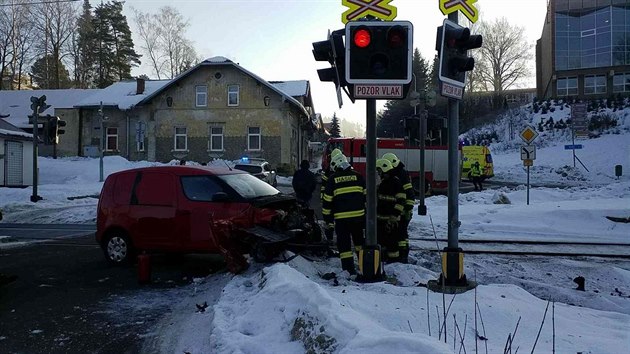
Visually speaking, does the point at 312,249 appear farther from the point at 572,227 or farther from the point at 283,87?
the point at 283,87

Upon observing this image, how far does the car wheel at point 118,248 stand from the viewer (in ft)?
28.7

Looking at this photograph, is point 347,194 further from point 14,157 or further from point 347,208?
point 14,157

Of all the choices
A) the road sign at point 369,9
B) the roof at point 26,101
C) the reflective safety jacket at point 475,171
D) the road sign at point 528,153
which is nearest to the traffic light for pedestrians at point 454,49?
the road sign at point 369,9

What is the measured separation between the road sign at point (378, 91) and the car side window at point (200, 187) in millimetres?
3200

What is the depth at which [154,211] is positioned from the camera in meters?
8.52

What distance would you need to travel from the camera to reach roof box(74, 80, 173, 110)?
40281 mm

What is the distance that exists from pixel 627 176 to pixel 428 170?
61.1 ft

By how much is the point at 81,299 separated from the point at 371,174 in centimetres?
410

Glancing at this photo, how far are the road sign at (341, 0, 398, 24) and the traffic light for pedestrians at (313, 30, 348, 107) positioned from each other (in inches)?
21.4

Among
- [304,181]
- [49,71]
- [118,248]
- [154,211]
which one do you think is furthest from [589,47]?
[49,71]

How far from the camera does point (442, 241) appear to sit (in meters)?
12.1

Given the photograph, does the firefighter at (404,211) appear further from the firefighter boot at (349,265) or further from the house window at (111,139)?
the house window at (111,139)

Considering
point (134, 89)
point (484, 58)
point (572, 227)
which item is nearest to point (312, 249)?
point (572, 227)

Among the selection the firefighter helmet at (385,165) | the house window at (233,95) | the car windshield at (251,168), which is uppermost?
the house window at (233,95)
